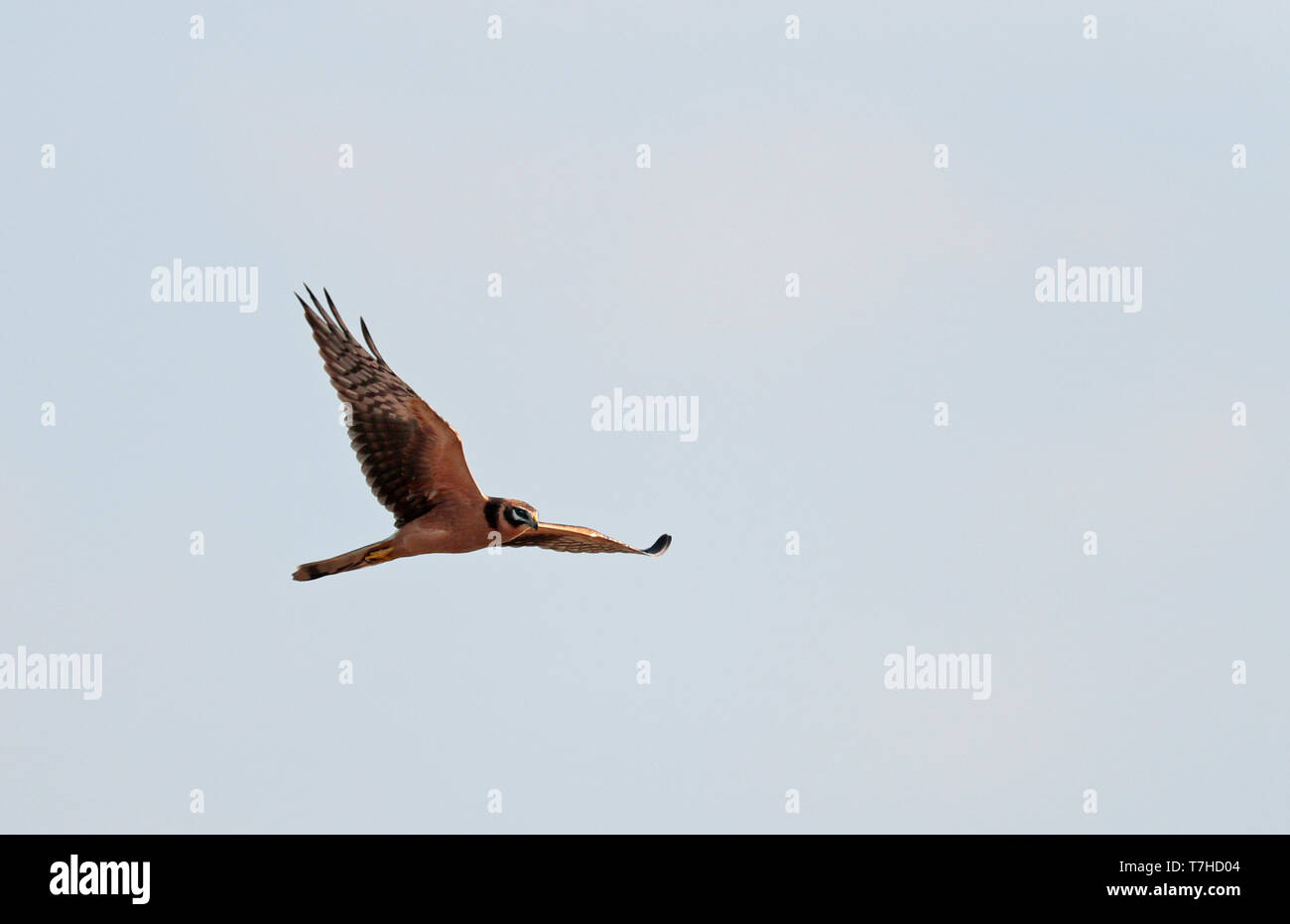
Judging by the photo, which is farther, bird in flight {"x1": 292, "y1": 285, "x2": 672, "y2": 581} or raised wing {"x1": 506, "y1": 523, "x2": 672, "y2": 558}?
raised wing {"x1": 506, "y1": 523, "x2": 672, "y2": 558}

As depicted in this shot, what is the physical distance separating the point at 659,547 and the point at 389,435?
163 inches

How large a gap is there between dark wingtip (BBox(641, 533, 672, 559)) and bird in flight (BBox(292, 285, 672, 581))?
2.61 metres

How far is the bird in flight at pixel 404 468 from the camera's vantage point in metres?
21.0

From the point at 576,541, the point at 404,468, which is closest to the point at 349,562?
the point at 404,468

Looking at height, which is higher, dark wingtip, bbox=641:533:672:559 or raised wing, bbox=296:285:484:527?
raised wing, bbox=296:285:484:527

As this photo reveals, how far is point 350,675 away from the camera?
86.6 ft

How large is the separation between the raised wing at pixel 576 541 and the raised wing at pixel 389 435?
1157mm

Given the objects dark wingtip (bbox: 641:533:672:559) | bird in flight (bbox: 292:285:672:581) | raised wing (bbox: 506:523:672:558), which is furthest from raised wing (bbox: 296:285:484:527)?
dark wingtip (bbox: 641:533:672:559)

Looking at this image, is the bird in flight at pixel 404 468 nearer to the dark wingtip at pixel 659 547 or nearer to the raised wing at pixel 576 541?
the raised wing at pixel 576 541

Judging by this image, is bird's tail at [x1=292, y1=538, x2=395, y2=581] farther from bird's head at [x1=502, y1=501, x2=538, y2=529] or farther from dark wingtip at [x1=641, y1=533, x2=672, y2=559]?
dark wingtip at [x1=641, y1=533, x2=672, y2=559]

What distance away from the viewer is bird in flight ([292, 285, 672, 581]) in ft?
68.9

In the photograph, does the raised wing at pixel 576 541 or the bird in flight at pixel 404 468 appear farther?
the raised wing at pixel 576 541

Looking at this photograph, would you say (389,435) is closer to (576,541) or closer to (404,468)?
(404,468)

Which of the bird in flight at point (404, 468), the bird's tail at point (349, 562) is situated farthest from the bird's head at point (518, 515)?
the bird's tail at point (349, 562)
